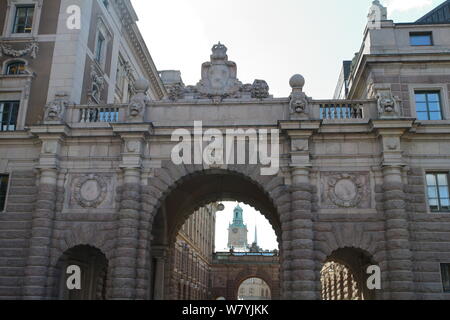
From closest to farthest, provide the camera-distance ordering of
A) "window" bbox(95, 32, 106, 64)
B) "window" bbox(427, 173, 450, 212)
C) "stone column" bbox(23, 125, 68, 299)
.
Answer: "stone column" bbox(23, 125, 68, 299)
"window" bbox(427, 173, 450, 212)
"window" bbox(95, 32, 106, 64)

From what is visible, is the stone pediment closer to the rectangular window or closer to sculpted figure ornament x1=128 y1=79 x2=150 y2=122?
sculpted figure ornament x1=128 y1=79 x2=150 y2=122

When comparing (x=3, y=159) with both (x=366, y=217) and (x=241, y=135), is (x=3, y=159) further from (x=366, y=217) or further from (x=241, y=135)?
(x=366, y=217)

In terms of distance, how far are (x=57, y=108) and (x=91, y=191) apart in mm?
4249

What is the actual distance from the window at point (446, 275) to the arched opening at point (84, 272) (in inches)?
641

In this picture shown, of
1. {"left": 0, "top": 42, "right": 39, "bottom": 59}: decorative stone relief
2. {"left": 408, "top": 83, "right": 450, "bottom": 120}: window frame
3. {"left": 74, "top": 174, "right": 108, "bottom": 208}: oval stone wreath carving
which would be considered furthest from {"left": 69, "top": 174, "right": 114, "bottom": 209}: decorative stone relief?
{"left": 408, "top": 83, "right": 450, "bottom": 120}: window frame

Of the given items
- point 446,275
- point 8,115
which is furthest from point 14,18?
point 446,275

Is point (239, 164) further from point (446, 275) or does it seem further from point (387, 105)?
point (446, 275)

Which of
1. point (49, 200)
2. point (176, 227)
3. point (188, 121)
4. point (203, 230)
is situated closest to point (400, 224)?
point (188, 121)

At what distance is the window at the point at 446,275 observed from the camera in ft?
70.7

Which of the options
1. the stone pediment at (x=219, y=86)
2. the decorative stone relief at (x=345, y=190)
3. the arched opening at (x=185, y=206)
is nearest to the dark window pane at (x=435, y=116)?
the decorative stone relief at (x=345, y=190)

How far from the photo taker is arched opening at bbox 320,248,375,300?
25.1 metres

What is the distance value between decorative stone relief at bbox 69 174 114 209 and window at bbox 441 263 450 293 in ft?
48.0

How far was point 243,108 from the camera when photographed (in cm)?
2439
